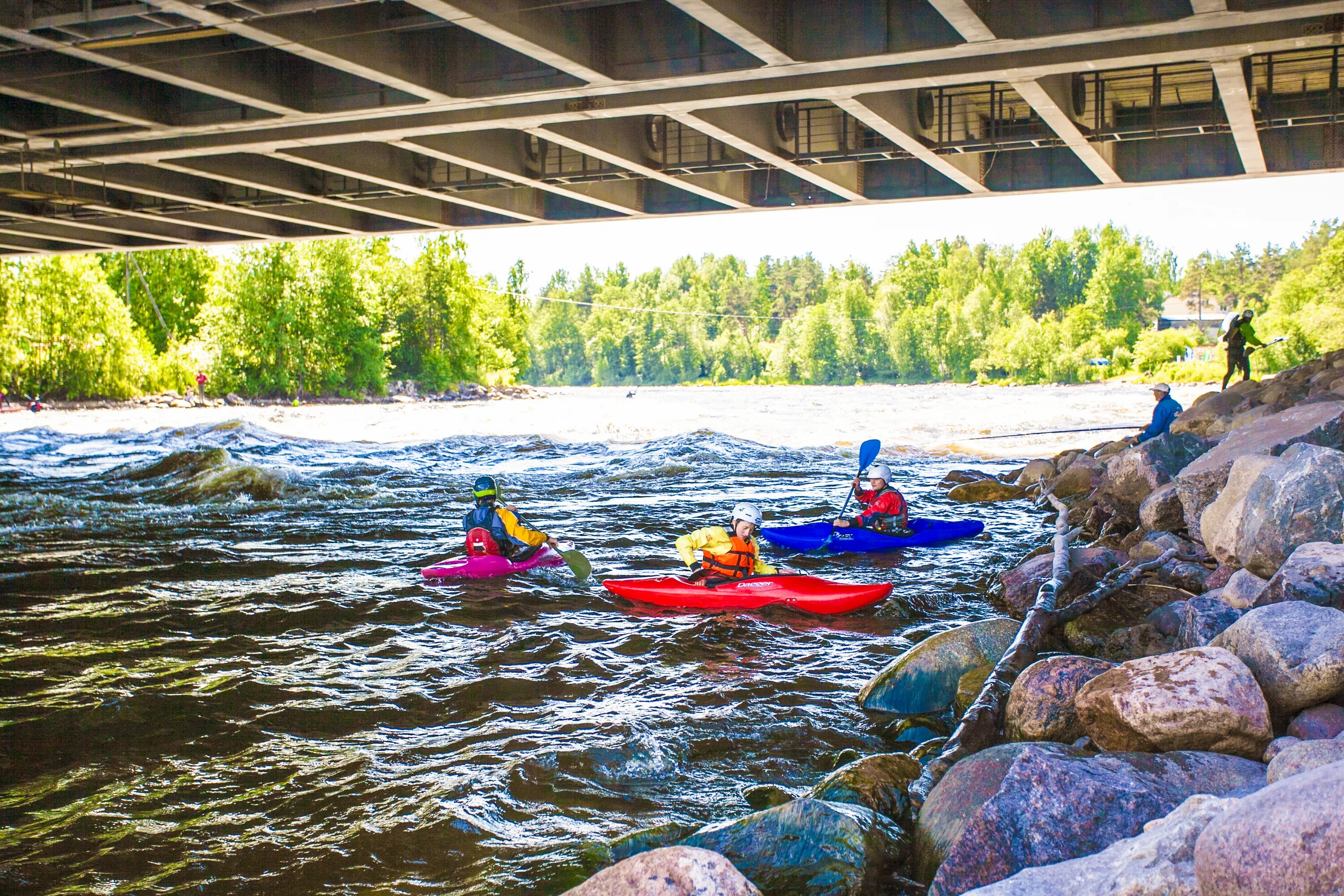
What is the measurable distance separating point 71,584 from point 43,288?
3298 centimetres

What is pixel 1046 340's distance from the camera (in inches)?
2827

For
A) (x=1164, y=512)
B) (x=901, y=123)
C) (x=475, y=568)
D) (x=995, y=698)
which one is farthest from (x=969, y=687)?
(x=901, y=123)

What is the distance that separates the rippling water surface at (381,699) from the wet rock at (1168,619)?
1.67m

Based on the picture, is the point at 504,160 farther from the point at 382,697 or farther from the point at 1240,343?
the point at 1240,343

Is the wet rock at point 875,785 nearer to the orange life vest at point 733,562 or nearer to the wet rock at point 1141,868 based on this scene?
the wet rock at point 1141,868

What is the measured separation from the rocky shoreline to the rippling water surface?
1.98ft

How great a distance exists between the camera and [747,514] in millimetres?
7973

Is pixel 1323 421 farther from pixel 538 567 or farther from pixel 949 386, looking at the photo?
pixel 949 386

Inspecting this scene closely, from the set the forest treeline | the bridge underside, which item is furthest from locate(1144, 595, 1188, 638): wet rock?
the forest treeline

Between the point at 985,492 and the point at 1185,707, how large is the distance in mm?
10446

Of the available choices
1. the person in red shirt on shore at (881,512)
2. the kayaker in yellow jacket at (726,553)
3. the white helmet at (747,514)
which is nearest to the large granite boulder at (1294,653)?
the white helmet at (747,514)

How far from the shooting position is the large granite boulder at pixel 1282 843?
2053 millimetres

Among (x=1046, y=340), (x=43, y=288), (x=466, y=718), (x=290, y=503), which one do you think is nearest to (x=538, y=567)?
(x=466, y=718)

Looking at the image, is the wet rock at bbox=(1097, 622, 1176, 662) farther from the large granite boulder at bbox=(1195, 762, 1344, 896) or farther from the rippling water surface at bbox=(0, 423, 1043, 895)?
the large granite boulder at bbox=(1195, 762, 1344, 896)
